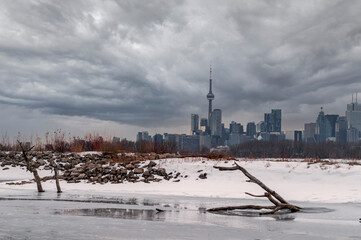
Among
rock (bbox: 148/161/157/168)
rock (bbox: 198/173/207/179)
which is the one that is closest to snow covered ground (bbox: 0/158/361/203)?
rock (bbox: 198/173/207/179)

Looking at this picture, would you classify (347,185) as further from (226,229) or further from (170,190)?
(226,229)

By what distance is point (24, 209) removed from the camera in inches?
563

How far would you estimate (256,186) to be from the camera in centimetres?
2295

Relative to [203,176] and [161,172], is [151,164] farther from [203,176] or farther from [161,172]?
[203,176]

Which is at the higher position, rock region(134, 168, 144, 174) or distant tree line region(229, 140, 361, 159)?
distant tree line region(229, 140, 361, 159)

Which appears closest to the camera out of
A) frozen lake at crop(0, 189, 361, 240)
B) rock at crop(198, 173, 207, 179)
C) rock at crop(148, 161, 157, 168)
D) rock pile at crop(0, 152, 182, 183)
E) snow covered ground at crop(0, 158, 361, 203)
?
frozen lake at crop(0, 189, 361, 240)

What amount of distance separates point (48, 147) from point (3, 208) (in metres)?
30.1

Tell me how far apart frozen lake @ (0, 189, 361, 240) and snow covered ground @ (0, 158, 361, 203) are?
201 inches

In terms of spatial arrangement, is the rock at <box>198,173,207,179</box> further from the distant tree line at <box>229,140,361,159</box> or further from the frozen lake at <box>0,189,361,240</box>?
the distant tree line at <box>229,140,361,159</box>

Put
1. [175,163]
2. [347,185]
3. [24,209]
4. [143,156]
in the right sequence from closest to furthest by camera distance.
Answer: [24,209]
[347,185]
[175,163]
[143,156]

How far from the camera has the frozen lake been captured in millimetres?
9352

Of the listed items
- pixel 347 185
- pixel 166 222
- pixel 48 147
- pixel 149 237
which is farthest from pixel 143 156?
pixel 149 237

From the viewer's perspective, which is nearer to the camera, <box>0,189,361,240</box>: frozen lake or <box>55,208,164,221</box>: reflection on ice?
<box>0,189,361,240</box>: frozen lake

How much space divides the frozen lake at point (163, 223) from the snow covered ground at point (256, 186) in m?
5.11
